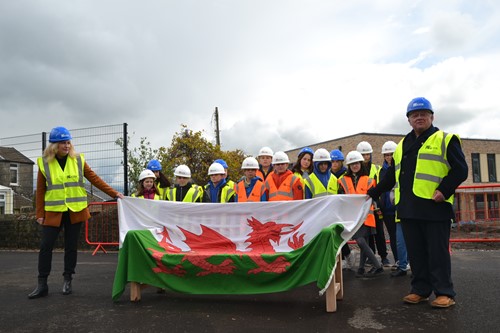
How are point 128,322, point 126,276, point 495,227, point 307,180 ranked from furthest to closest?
point 495,227
point 307,180
point 126,276
point 128,322

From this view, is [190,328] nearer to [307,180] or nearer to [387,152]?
[307,180]

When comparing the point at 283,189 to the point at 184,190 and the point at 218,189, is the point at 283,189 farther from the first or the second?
the point at 184,190

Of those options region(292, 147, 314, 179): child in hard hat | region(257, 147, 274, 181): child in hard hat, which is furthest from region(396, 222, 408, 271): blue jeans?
region(257, 147, 274, 181): child in hard hat

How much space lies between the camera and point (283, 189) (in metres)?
5.70

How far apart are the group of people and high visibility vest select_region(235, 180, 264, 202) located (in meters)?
0.02

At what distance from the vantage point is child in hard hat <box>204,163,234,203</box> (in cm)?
637

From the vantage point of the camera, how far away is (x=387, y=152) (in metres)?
6.11

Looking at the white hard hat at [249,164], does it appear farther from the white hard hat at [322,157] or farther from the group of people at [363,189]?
the white hard hat at [322,157]

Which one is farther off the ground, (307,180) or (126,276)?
(307,180)

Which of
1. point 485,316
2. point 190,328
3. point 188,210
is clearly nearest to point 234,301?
point 190,328

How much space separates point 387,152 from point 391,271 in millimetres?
1757

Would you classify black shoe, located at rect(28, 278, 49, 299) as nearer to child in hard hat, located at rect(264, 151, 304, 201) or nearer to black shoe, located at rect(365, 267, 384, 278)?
child in hard hat, located at rect(264, 151, 304, 201)

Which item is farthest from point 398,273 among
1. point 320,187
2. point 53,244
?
point 53,244

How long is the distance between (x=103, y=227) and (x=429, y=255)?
8158 mm
